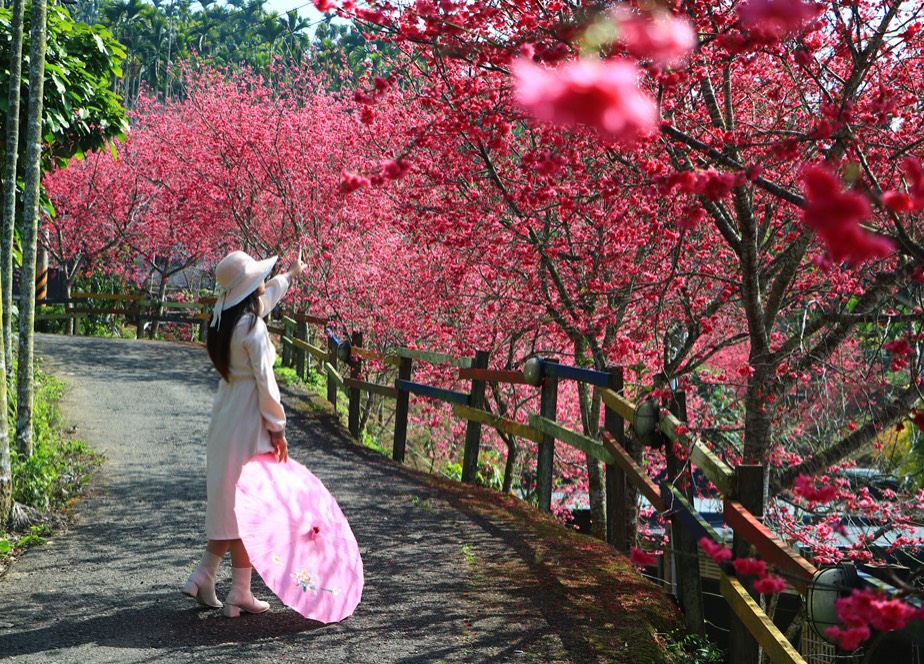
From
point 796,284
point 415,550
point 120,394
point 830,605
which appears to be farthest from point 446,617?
point 120,394

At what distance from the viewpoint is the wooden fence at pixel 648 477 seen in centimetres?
371

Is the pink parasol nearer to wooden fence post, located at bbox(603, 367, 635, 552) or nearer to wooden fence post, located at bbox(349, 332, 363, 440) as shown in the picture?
wooden fence post, located at bbox(603, 367, 635, 552)

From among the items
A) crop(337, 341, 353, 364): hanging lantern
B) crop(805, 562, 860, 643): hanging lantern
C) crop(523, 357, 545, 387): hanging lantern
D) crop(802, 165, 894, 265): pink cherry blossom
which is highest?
crop(802, 165, 894, 265): pink cherry blossom

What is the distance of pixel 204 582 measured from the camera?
4742 mm

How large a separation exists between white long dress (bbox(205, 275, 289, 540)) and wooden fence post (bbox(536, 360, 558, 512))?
3242 millimetres

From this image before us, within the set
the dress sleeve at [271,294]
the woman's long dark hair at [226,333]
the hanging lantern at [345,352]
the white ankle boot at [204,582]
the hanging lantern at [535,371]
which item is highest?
the dress sleeve at [271,294]

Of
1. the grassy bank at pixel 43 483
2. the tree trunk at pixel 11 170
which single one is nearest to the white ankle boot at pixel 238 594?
the grassy bank at pixel 43 483

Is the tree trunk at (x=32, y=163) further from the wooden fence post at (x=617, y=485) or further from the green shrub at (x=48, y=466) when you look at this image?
the wooden fence post at (x=617, y=485)

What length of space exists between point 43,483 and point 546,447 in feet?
12.6

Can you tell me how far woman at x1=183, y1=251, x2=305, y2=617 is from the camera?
15.4 ft

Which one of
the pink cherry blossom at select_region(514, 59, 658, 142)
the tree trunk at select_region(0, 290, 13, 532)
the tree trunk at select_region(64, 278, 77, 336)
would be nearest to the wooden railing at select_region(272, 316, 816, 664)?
the pink cherry blossom at select_region(514, 59, 658, 142)

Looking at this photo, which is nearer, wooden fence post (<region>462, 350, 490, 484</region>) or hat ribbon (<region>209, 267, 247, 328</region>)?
hat ribbon (<region>209, 267, 247, 328</region>)

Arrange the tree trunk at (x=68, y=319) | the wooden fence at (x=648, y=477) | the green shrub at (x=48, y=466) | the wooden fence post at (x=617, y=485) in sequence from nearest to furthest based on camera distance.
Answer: the wooden fence at (x=648, y=477), the wooden fence post at (x=617, y=485), the green shrub at (x=48, y=466), the tree trunk at (x=68, y=319)

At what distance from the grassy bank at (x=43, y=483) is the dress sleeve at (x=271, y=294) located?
7.50 feet
